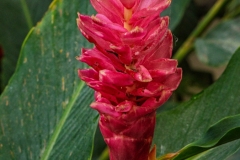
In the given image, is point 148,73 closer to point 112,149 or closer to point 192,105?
→ point 112,149

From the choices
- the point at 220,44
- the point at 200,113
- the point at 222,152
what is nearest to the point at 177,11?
the point at 220,44

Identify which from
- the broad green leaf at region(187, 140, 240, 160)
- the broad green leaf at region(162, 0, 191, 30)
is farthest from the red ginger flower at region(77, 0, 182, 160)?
the broad green leaf at region(162, 0, 191, 30)

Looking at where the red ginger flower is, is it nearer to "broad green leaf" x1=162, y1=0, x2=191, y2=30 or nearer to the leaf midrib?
the leaf midrib

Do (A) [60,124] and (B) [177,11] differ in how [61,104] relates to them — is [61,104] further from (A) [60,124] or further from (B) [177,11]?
(B) [177,11]

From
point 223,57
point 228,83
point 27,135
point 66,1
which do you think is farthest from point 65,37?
point 223,57

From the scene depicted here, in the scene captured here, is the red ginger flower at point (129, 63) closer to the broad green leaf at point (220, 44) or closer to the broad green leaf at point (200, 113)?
the broad green leaf at point (200, 113)

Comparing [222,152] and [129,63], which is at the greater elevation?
[129,63]
